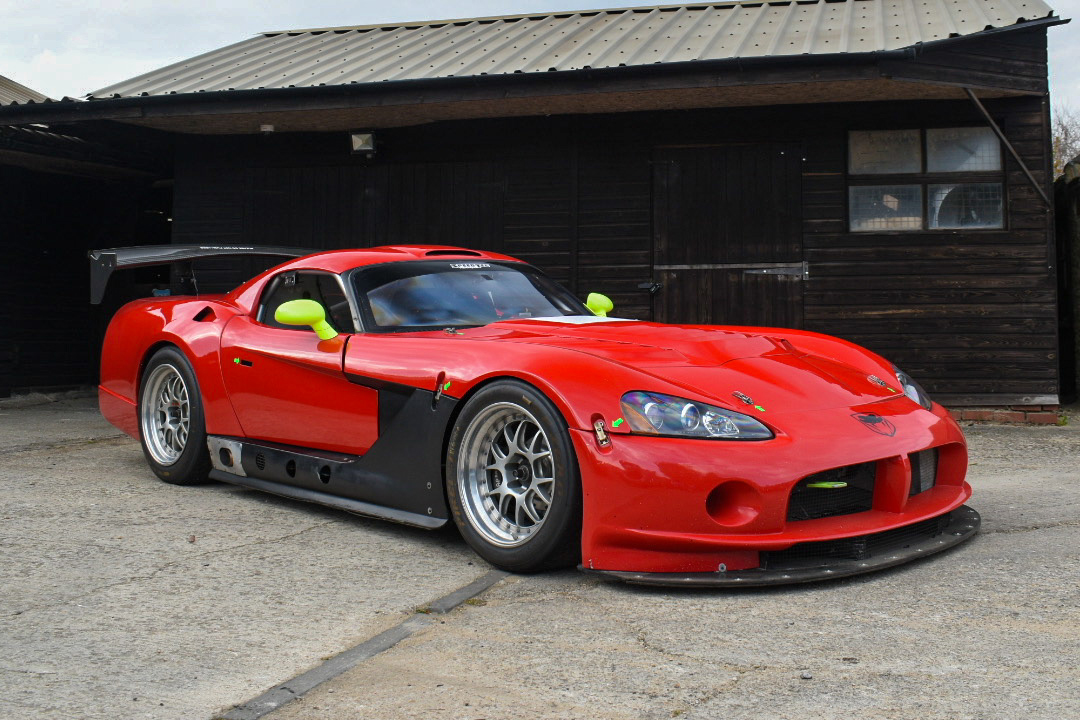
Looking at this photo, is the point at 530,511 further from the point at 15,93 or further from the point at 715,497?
the point at 15,93

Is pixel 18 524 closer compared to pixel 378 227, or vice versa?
pixel 18 524

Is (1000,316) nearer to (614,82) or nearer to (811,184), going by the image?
(811,184)

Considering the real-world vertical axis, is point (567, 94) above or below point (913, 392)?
above

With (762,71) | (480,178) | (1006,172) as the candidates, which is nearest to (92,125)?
(480,178)

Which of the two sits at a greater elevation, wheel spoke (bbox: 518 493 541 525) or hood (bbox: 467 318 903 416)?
hood (bbox: 467 318 903 416)

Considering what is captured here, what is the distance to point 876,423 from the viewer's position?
347cm

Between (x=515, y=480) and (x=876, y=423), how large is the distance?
4.13 ft

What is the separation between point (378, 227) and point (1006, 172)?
5849mm

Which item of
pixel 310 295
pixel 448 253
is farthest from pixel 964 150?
pixel 310 295

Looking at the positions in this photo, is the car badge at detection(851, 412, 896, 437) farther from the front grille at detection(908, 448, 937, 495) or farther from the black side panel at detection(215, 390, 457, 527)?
the black side panel at detection(215, 390, 457, 527)

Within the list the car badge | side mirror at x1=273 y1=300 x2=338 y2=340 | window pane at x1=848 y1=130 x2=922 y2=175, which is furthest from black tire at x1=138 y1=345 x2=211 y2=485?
window pane at x1=848 y1=130 x2=922 y2=175

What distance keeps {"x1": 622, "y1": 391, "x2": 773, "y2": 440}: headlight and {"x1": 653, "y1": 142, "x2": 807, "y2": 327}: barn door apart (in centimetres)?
602

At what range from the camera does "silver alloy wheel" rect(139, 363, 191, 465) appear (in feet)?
17.7

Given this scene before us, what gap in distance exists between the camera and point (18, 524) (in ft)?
14.0
